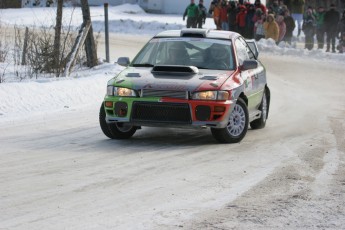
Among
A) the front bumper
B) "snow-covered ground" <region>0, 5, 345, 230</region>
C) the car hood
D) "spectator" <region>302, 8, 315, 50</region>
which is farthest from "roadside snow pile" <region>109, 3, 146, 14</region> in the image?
the front bumper

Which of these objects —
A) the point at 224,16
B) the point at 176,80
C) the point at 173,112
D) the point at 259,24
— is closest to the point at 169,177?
the point at 173,112

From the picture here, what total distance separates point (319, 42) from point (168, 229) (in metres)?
28.5

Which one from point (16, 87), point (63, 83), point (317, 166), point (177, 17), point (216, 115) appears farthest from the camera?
point (177, 17)

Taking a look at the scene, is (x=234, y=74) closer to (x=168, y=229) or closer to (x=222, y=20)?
(x=168, y=229)

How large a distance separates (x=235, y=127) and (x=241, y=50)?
1.75 metres

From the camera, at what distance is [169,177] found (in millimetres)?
9070

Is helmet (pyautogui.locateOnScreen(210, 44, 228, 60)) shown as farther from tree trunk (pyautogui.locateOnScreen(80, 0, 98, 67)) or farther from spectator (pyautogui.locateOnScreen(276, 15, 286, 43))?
spectator (pyautogui.locateOnScreen(276, 15, 286, 43))

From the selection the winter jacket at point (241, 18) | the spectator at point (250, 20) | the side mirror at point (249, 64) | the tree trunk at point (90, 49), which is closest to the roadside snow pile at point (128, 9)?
the winter jacket at point (241, 18)

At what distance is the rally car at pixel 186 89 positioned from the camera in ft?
36.9

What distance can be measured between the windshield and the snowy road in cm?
102

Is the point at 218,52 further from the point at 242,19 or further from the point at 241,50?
the point at 242,19

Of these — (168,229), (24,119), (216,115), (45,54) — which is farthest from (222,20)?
(168,229)

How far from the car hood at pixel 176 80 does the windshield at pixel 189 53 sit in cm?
34

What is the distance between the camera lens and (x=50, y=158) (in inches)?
405
